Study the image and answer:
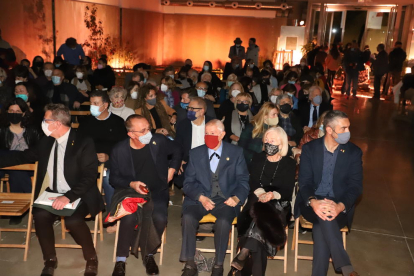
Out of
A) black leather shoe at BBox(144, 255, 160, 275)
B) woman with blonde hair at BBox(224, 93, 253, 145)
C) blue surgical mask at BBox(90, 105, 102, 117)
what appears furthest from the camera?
woman with blonde hair at BBox(224, 93, 253, 145)


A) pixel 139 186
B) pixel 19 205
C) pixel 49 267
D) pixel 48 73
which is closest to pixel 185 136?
pixel 139 186

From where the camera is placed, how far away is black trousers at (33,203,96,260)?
402cm

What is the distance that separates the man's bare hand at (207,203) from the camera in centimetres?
414

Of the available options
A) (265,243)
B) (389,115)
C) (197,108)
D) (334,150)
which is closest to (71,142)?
(197,108)

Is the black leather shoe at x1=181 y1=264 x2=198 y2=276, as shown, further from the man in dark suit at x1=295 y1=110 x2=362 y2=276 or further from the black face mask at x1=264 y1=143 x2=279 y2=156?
the black face mask at x1=264 y1=143 x2=279 y2=156

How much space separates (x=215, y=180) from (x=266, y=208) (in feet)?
2.00

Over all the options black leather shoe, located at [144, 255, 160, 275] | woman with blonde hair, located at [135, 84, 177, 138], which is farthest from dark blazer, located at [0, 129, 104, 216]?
woman with blonde hair, located at [135, 84, 177, 138]

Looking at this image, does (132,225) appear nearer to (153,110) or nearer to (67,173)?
(67,173)

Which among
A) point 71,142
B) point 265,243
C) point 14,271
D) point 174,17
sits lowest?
point 14,271

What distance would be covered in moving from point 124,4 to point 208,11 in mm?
5204

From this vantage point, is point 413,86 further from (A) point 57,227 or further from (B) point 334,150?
(A) point 57,227

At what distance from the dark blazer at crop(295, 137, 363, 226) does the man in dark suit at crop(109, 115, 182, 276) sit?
1425 mm

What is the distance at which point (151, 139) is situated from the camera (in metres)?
4.43

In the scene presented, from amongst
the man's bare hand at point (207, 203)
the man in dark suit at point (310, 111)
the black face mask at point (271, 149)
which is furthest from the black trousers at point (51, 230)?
the man in dark suit at point (310, 111)
